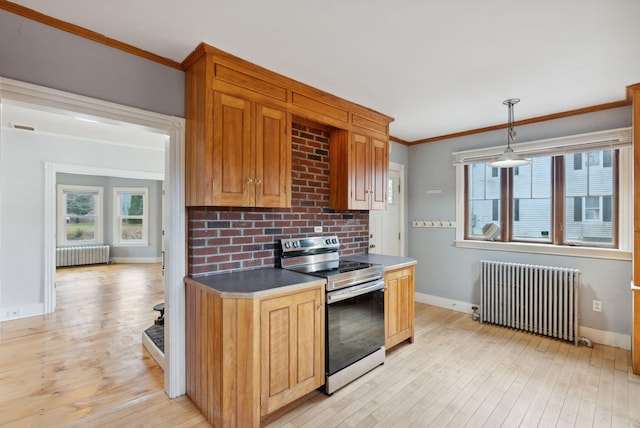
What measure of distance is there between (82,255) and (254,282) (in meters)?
7.84

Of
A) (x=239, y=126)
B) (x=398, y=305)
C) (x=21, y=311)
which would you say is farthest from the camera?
(x=21, y=311)

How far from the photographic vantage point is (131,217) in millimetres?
8312

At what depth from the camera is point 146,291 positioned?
208 inches

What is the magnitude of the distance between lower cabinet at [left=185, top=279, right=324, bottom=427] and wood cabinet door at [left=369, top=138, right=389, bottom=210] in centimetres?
148

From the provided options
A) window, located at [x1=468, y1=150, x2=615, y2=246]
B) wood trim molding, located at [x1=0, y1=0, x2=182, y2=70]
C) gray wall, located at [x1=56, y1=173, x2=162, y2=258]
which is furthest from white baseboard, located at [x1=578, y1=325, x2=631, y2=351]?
gray wall, located at [x1=56, y1=173, x2=162, y2=258]

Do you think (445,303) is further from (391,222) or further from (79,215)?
(79,215)

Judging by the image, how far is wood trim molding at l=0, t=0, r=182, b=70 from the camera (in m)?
1.64

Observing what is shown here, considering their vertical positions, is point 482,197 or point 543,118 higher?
point 543,118

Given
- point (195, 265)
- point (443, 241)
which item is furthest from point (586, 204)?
point (195, 265)

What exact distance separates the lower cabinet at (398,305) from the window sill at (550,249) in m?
1.39

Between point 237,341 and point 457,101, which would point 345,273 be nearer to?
point 237,341

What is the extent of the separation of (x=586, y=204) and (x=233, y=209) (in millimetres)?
3698

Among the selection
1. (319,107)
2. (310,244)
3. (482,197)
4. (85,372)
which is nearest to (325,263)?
(310,244)

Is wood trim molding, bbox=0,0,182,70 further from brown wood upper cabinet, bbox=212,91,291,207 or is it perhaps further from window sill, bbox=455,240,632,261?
window sill, bbox=455,240,632,261
